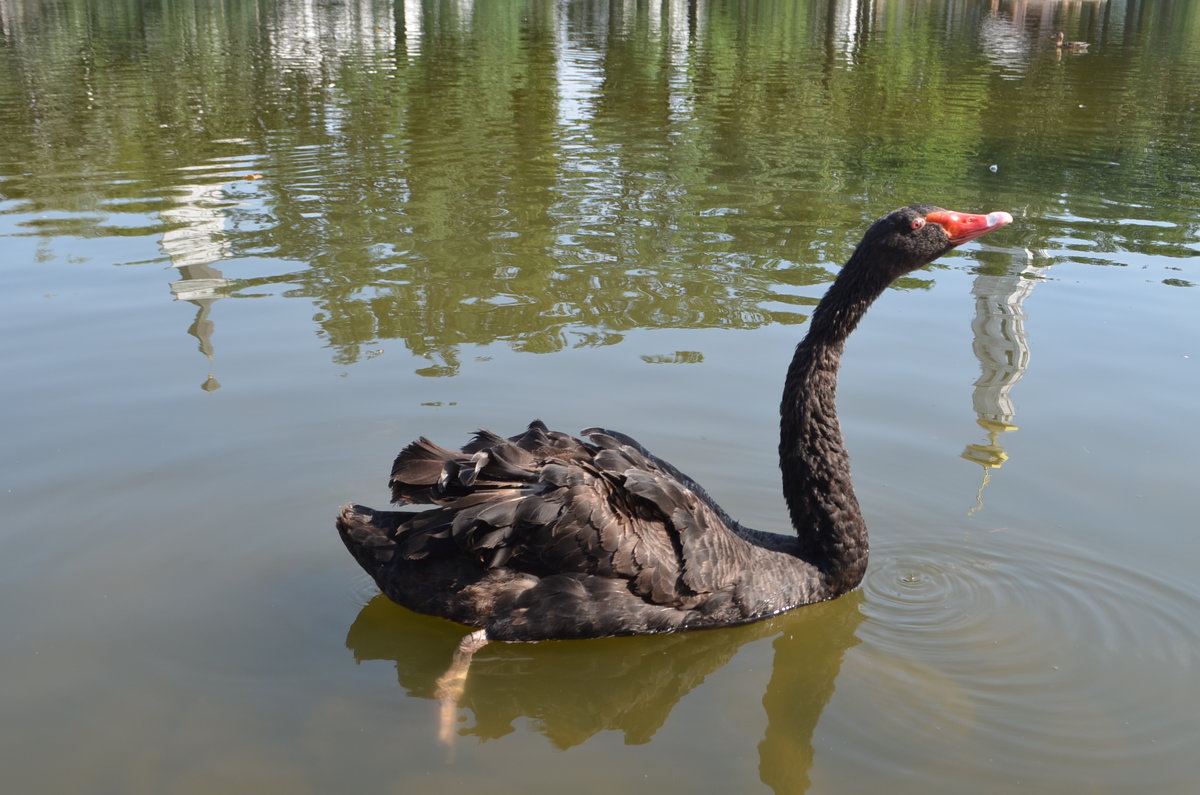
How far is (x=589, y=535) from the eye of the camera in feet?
15.1

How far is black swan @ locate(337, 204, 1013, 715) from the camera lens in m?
4.62

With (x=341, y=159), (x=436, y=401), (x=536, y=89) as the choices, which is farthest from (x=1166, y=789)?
(x=536, y=89)

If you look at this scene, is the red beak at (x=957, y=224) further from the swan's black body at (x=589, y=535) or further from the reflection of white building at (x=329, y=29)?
the reflection of white building at (x=329, y=29)

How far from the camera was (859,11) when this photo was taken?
130 ft

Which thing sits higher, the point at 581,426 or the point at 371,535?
the point at 371,535

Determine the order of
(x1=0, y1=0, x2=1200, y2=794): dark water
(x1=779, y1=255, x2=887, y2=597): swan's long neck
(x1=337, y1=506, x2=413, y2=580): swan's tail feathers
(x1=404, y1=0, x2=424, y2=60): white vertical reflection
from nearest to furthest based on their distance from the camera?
(x1=0, y1=0, x2=1200, y2=794): dark water
(x1=337, y1=506, x2=413, y2=580): swan's tail feathers
(x1=779, y1=255, x2=887, y2=597): swan's long neck
(x1=404, y1=0, x2=424, y2=60): white vertical reflection

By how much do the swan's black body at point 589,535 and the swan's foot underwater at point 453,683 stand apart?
61 millimetres

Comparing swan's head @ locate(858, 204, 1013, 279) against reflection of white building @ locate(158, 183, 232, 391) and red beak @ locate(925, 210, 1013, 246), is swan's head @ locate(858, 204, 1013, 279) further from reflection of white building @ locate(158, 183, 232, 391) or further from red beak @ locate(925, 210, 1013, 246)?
reflection of white building @ locate(158, 183, 232, 391)

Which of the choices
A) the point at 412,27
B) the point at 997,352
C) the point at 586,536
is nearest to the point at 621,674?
the point at 586,536

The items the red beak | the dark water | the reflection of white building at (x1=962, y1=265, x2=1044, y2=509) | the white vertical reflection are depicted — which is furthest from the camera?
the white vertical reflection

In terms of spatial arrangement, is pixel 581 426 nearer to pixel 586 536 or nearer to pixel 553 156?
pixel 586 536

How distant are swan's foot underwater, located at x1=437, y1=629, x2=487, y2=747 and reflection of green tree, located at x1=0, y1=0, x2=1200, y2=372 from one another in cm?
304

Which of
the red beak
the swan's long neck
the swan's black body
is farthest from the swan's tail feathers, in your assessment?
the red beak

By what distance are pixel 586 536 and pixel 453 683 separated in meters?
0.75
